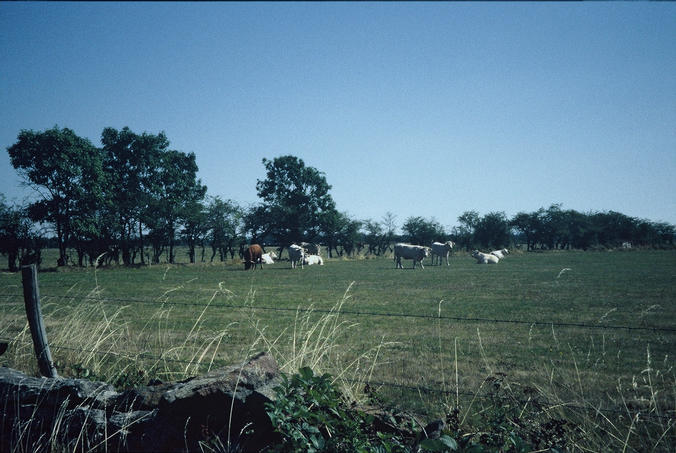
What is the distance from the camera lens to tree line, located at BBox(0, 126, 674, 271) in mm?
36062

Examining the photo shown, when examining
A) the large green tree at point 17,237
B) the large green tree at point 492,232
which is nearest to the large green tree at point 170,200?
the large green tree at point 17,237

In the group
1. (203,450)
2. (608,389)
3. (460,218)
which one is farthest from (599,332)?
(460,218)

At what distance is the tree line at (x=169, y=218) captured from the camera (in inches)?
1420

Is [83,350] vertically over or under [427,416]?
over

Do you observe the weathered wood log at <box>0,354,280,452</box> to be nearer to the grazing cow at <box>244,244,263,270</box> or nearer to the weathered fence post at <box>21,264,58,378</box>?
the weathered fence post at <box>21,264,58,378</box>

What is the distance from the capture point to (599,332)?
26.9ft

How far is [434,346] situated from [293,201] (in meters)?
55.4

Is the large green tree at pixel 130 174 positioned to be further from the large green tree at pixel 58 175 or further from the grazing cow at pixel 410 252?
the grazing cow at pixel 410 252

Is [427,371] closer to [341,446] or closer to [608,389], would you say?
[608,389]

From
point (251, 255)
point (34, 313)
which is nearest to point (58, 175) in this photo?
point (251, 255)

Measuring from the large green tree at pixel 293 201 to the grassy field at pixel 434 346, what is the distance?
4552 centimetres

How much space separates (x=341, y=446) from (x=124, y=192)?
47930mm

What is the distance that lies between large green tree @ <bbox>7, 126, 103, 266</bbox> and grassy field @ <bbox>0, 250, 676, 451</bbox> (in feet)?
94.8

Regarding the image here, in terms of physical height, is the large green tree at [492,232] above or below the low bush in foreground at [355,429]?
above
